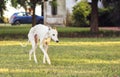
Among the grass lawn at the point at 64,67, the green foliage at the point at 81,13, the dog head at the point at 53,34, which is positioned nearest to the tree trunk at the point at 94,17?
the green foliage at the point at 81,13

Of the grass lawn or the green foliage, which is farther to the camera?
the green foliage

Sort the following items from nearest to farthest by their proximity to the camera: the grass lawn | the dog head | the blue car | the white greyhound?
the grass lawn
the dog head
the white greyhound
the blue car

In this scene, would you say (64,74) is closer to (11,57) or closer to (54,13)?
(11,57)

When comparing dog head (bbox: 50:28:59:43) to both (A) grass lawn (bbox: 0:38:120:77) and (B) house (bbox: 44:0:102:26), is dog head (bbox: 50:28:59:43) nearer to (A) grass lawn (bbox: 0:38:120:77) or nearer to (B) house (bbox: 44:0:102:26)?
(A) grass lawn (bbox: 0:38:120:77)

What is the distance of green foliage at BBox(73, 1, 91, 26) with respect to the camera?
172 feet

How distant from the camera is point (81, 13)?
172 feet

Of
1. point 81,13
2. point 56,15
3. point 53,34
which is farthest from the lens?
point 56,15

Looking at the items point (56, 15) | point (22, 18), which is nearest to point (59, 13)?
point (56, 15)

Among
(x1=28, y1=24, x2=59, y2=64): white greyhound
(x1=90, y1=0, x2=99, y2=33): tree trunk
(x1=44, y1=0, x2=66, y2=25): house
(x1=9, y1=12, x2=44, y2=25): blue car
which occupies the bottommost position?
(x1=9, y1=12, x2=44, y2=25): blue car

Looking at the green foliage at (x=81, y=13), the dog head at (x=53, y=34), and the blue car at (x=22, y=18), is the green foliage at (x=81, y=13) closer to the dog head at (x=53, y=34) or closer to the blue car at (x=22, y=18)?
the blue car at (x=22, y=18)

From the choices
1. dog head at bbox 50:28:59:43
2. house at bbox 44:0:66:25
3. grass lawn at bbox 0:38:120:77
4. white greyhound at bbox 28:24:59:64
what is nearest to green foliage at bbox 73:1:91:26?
house at bbox 44:0:66:25

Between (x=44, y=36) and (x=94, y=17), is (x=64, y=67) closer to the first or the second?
(x=44, y=36)

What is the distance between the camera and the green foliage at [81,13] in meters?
52.3

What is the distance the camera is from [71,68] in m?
13.8
